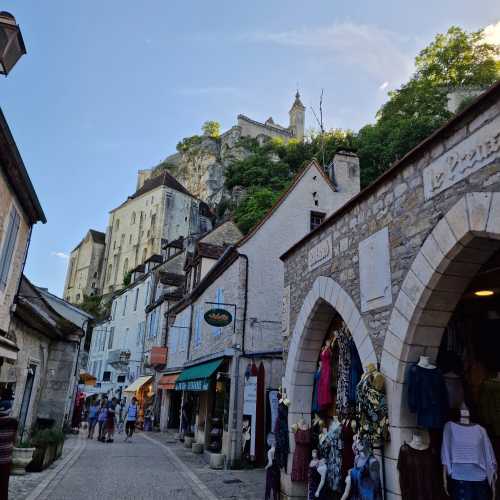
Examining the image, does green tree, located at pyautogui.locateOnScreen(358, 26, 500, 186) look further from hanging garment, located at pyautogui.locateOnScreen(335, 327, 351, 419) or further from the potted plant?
the potted plant

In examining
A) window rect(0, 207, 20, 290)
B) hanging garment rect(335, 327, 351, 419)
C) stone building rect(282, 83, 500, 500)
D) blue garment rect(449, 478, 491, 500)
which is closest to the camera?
stone building rect(282, 83, 500, 500)

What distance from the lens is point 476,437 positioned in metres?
4.17

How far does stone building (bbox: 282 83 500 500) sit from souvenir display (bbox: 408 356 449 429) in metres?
0.14

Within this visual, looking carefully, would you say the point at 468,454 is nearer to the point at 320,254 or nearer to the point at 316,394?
the point at 316,394

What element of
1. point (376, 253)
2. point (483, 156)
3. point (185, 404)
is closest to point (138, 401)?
point (185, 404)

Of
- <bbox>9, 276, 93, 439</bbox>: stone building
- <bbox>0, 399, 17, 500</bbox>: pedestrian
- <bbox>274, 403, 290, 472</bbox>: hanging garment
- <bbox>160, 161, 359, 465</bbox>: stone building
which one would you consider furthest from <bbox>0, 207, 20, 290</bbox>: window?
<bbox>274, 403, 290, 472</bbox>: hanging garment

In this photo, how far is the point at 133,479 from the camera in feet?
28.8

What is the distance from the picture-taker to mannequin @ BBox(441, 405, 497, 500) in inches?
160

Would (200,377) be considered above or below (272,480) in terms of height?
above

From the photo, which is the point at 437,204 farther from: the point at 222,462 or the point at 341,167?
the point at 341,167

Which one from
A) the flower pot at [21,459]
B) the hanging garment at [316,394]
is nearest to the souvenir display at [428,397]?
the hanging garment at [316,394]

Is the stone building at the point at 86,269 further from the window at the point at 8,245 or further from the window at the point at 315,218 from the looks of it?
the window at the point at 8,245

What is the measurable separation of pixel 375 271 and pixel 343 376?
6.52ft

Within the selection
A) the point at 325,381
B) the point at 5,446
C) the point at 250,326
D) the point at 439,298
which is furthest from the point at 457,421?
the point at 250,326
